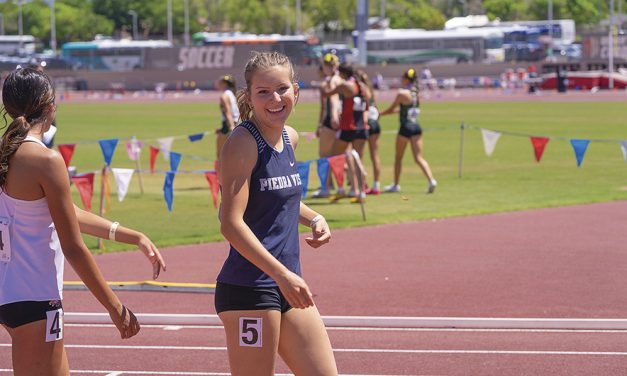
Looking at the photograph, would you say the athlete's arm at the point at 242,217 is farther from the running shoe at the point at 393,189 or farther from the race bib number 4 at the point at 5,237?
the running shoe at the point at 393,189

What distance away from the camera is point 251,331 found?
536 cm

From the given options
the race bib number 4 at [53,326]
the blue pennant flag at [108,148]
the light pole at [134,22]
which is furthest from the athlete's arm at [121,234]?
the light pole at [134,22]

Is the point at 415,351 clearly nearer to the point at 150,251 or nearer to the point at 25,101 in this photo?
the point at 150,251

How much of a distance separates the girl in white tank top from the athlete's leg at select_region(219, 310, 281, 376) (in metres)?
0.48

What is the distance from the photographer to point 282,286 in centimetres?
506

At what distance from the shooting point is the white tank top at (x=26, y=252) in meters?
5.11

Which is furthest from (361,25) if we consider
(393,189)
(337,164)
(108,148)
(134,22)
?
(337,164)

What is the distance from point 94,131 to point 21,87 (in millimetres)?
34366

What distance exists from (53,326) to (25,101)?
94 centimetres

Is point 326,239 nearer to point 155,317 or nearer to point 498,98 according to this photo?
point 155,317

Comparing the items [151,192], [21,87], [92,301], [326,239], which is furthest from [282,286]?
[151,192]

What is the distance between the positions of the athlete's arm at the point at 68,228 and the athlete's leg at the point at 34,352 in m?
0.27

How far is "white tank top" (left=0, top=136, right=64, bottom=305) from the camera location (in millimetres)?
5105

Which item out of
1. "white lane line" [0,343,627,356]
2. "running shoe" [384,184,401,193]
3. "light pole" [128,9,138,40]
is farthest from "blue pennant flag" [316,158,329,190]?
"light pole" [128,9,138,40]
